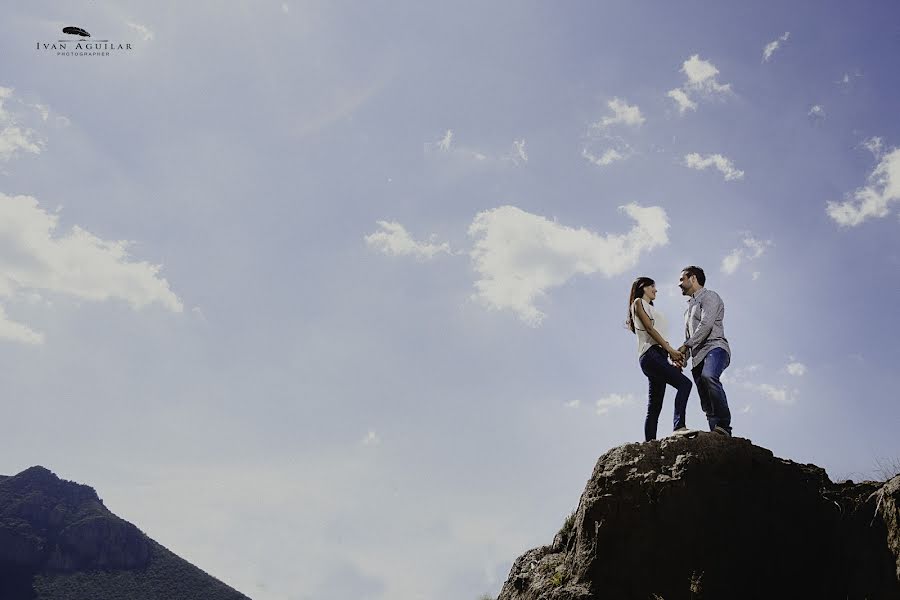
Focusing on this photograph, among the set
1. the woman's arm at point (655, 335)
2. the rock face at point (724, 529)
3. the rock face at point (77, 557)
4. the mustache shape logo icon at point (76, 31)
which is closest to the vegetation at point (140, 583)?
the rock face at point (77, 557)

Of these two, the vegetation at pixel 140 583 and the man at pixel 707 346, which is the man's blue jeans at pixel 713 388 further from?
the vegetation at pixel 140 583

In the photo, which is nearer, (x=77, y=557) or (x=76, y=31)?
(x=76, y=31)

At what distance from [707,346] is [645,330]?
813 mm

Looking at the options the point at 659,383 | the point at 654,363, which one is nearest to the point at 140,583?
the point at 659,383

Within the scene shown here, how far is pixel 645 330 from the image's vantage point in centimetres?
848

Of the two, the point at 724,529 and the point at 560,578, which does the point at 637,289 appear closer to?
the point at 724,529

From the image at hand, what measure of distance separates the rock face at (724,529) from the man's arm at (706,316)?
1.34 metres

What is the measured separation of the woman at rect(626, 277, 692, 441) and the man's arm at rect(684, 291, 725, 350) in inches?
10.3

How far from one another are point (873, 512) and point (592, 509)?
3.02 metres

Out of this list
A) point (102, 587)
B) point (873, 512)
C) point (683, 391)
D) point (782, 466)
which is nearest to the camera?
point (873, 512)

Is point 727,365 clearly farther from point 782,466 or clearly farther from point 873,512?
point 873,512

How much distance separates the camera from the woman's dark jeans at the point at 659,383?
823cm

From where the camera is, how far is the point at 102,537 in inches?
4306

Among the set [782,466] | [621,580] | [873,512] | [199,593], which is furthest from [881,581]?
[199,593]
